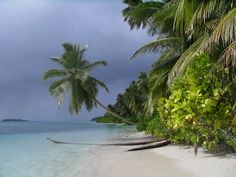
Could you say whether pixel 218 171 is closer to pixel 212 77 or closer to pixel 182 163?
pixel 182 163

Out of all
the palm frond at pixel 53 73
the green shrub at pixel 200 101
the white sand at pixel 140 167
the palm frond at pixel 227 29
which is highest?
the palm frond at pixel 53 73

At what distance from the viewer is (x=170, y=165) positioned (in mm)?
11352

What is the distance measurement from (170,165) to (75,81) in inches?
612

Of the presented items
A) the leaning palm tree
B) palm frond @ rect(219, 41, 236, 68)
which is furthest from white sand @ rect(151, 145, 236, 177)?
the leaning palm tree

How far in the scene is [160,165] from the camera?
37.9ft

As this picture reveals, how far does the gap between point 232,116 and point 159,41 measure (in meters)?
8.54

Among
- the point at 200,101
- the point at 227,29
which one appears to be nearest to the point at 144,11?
the point at 227,29

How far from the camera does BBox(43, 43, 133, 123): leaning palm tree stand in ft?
85.3

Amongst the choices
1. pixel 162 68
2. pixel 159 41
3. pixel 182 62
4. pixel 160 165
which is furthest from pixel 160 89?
pixel 182 62

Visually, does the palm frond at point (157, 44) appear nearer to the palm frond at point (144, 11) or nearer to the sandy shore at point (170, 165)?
the palm frond at point (144, 11)

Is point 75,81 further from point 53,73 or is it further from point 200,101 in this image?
point 200,101

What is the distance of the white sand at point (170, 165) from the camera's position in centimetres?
944

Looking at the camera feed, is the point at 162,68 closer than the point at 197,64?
No

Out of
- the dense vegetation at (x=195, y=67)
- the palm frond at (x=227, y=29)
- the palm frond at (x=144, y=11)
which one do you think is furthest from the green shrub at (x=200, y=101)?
the palm frond at (x=144, y=11)
